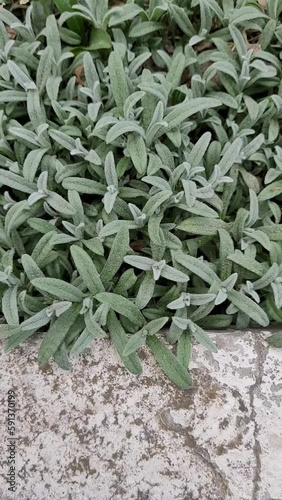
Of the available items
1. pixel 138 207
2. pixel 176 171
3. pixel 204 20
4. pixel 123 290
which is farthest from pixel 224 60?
pixel 123 290

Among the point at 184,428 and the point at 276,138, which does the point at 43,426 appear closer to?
the point at 184,428

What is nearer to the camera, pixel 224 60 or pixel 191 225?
pixel 191 225

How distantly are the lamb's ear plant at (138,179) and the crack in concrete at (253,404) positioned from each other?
0.06 meters

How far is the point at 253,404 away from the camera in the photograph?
2.10 metres

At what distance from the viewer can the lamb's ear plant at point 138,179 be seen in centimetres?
217

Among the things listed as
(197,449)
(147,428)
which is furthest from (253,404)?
(147,428)

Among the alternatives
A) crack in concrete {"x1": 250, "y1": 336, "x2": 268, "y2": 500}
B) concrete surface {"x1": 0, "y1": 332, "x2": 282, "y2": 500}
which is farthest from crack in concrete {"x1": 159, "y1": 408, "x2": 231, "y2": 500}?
crack in concrete {"x1": 250, "y1": 336, "x2": 268, "y2": 500}

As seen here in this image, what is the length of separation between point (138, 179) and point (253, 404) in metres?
1.04

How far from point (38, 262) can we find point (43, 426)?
62 centimetres

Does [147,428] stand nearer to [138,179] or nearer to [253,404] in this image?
[253,404]

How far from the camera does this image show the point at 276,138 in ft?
8.25

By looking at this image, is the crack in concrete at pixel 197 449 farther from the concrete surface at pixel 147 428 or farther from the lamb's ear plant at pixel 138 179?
the lamb's ear plant at pixel 138 179

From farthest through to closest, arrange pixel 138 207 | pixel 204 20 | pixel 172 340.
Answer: pixel 204 20, pixel 138 207, pixel 172 340

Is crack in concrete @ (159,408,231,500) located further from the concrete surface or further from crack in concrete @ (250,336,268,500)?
crack in concrete @ (250,336,268,500)
